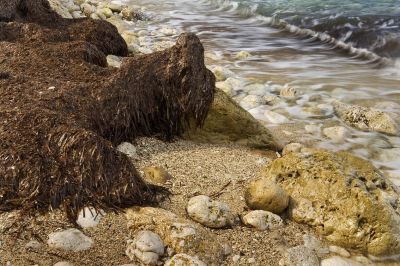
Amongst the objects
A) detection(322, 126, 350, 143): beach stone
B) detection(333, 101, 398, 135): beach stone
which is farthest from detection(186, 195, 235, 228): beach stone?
detection(333, 101, 398, 135): beach stone

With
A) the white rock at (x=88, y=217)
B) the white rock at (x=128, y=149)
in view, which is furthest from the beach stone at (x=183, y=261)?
the white rock at (x=128, y=149)

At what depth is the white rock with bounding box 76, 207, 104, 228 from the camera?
2648 mm

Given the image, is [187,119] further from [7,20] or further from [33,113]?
[7,20]

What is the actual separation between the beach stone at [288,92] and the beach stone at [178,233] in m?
4.36

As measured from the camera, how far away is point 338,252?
289 cm

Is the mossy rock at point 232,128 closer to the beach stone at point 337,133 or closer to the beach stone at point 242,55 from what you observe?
the beach stone at point 337,133

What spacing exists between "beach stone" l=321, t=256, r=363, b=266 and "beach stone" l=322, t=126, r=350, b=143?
2652 millimetres

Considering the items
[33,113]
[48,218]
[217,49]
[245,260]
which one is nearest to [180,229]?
[245,260]

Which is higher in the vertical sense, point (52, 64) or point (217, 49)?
point (52, 64)

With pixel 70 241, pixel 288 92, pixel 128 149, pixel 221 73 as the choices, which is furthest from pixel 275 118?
pixel 70 241

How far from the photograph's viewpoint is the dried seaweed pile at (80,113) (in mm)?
2784

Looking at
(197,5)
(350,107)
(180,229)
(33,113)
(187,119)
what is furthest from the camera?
(197,5)

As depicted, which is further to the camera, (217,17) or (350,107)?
(217,17)

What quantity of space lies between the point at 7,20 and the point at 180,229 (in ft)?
16.8
